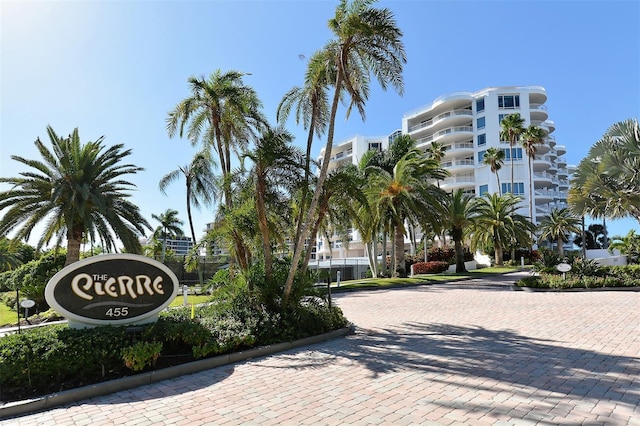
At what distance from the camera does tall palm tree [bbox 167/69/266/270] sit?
16.1m

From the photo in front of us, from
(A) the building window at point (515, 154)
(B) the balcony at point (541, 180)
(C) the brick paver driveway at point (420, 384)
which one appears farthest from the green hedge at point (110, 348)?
(B) the balcony at point (541, 180)

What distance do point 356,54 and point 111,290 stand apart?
8.51 m

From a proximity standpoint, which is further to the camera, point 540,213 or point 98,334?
point 540,213

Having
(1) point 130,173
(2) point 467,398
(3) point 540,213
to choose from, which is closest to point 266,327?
(2) point 467,398

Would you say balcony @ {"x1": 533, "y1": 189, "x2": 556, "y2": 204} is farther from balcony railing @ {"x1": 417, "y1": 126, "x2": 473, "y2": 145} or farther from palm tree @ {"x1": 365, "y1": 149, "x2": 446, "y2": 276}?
palm tree @ {"x1": 365, "y1": 149, "x2": 446, "y2": 276}

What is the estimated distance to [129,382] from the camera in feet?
20.2

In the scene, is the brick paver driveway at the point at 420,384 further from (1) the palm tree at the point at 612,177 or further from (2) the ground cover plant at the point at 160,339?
Answer: (1) the palm tree at the point at 612,177

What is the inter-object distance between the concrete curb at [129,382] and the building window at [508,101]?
60.8 m

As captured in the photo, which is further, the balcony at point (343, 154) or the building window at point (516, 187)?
the balcony at point (343, 154)

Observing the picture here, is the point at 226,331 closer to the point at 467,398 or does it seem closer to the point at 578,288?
the point at 467,398

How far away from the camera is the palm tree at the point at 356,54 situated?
1011cm

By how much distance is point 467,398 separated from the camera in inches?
209

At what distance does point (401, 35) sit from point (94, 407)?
10.3m

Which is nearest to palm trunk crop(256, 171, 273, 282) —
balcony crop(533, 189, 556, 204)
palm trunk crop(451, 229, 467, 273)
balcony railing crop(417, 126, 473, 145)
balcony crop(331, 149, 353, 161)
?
palm trunk crop(451, 229, 467, 273)
